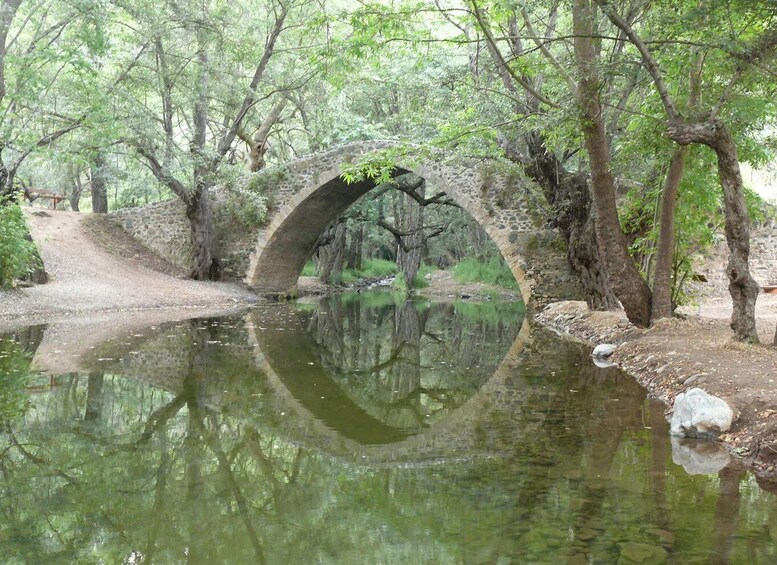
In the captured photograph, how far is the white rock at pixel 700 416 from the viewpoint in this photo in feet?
14.6

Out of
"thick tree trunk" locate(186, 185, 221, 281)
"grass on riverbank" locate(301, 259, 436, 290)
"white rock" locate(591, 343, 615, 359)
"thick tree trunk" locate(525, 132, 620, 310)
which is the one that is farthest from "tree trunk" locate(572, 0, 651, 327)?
"grass on riverbank" locate(301, 259, 436, 290)

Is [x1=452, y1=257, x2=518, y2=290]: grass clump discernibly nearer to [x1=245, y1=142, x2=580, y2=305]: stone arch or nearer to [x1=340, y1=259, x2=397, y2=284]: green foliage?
[x1=340, y1=259, x2=397, y2=284]: green foliage

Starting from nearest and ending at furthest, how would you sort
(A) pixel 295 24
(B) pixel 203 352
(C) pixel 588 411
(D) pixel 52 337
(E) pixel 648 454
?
(E) pixel 648 454
(C) pixel 588 411
(B) pixel 203 352
(D) pixel 52 337
(A) pixel 295 24

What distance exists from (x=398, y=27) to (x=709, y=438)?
4.73 meters

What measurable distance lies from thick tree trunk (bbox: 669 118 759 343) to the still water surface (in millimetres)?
1250

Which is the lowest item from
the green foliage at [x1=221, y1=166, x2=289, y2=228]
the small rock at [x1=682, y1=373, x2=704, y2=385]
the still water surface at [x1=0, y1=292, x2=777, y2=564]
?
the still water surface at [x1=0, y1=292, x2=777, y2=564]

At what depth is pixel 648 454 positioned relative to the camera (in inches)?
161

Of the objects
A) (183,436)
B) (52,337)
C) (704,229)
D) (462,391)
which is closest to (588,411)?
(462,391)

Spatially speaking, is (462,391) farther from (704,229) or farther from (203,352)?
(704,229)

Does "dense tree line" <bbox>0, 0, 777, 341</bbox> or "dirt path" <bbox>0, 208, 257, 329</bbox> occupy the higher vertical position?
"dense tree line" <bbox>0, 0, 777, 341</bbox>

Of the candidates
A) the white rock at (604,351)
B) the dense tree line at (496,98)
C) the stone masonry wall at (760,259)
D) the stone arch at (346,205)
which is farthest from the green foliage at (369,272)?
the white rock at (604,351)

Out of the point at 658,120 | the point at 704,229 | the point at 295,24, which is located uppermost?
the point at 295,24

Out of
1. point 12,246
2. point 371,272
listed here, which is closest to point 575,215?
point 12,246

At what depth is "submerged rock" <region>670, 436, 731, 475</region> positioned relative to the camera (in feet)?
12.6
